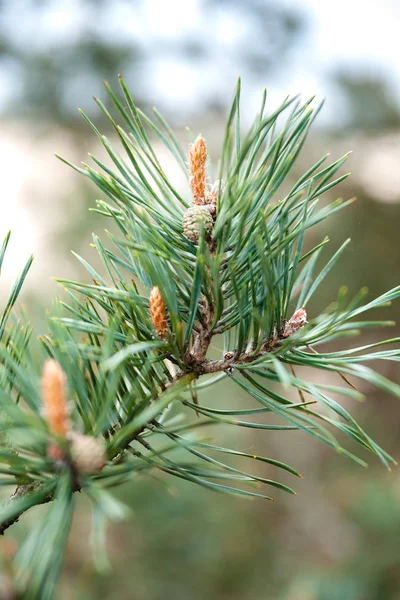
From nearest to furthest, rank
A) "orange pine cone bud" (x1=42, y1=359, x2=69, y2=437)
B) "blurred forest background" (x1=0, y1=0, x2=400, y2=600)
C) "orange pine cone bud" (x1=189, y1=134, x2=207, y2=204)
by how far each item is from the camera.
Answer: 1. "orange pine cone bud" (x1=42, y1=359, x2=69, y2=437)
2. "orange pine cone bud" (x1=189, y1=134, x2=207, y2=204)
3. "blurred forest background" (x1=0, y1=0, x2=400, y2=600)

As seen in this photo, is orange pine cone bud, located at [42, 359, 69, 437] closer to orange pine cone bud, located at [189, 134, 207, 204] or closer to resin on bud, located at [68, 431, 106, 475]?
resin on bud, located at [68, 431, 106, 475]

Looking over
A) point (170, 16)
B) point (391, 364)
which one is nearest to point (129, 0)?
point (170, 16)

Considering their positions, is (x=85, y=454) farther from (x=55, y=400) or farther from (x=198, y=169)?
(x=198, y=169)

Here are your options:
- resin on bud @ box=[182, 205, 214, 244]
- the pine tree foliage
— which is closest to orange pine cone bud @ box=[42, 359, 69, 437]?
the pine tree foliage

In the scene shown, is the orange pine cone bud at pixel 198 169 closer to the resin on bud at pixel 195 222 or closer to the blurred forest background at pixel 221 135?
the resin on bud at pixel 195 222

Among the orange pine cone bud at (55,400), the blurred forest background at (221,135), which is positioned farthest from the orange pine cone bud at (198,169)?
the blurred forest background at (221,135)

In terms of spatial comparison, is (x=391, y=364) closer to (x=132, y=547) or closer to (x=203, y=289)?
(x=132, y=547)
